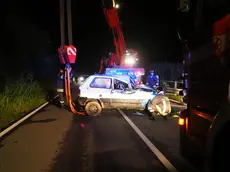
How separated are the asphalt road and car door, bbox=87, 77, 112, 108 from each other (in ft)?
4.85

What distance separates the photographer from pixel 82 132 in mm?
10242

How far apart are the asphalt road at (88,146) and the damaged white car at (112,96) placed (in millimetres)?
1247

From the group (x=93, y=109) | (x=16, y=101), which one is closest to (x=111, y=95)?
(x=93, y=109)

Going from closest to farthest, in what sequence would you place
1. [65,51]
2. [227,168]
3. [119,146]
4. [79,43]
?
[227,168]
[119,146]
[65,51]
[79,43]

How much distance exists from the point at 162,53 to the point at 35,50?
21.1 metres

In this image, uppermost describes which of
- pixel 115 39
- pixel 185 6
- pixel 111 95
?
pixel 115 39

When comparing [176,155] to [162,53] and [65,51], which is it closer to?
[65,51]

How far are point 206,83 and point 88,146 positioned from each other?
459 centimetres

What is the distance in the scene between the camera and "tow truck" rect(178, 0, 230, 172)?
11.6 ft

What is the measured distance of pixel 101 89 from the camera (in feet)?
46.5

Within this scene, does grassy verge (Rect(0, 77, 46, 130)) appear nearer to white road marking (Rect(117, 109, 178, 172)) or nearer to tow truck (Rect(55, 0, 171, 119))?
tow truck (Rect(55, 0, 171, 119))

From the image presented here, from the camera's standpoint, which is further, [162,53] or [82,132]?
[162,53]

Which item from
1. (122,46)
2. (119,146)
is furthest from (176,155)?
(122,46)

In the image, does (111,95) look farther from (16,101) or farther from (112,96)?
(16,101)
